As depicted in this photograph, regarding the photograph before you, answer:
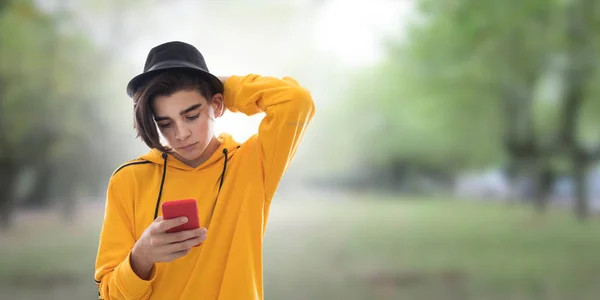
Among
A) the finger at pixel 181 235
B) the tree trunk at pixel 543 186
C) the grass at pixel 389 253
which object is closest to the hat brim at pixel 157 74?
the finger at pixel 181 235

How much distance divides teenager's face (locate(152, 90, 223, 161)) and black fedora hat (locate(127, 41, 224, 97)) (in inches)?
1.4

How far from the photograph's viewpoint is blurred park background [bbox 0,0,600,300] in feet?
10.4

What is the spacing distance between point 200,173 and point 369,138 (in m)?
3.24

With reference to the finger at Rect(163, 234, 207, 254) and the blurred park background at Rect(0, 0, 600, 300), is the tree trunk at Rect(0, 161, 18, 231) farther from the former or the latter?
the finger at Rect(163, 234, 207, 254)

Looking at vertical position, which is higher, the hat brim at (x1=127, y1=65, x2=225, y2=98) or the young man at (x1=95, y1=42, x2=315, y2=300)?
the hat brim at (x1=127, y1=65, x2=225, y2=98)

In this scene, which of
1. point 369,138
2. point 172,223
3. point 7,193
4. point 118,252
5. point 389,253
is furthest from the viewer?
point 369,138

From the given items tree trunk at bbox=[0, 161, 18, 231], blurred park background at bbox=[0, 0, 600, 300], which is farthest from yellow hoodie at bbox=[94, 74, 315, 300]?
tree trunk at bbox=[0, 161, 18, 231]

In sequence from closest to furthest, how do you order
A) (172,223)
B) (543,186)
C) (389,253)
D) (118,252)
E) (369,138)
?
(172,223) → (118,252) → (389,253) → (543,186) → (369,138)

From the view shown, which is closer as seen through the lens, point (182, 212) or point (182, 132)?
point (182, 212)

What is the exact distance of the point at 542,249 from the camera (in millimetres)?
3496

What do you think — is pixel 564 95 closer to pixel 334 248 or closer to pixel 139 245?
pixel 334 248

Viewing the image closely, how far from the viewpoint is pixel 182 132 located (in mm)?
719

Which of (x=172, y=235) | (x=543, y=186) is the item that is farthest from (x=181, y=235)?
(x=543, y=186)

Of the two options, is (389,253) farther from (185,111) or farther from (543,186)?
(185,111)
